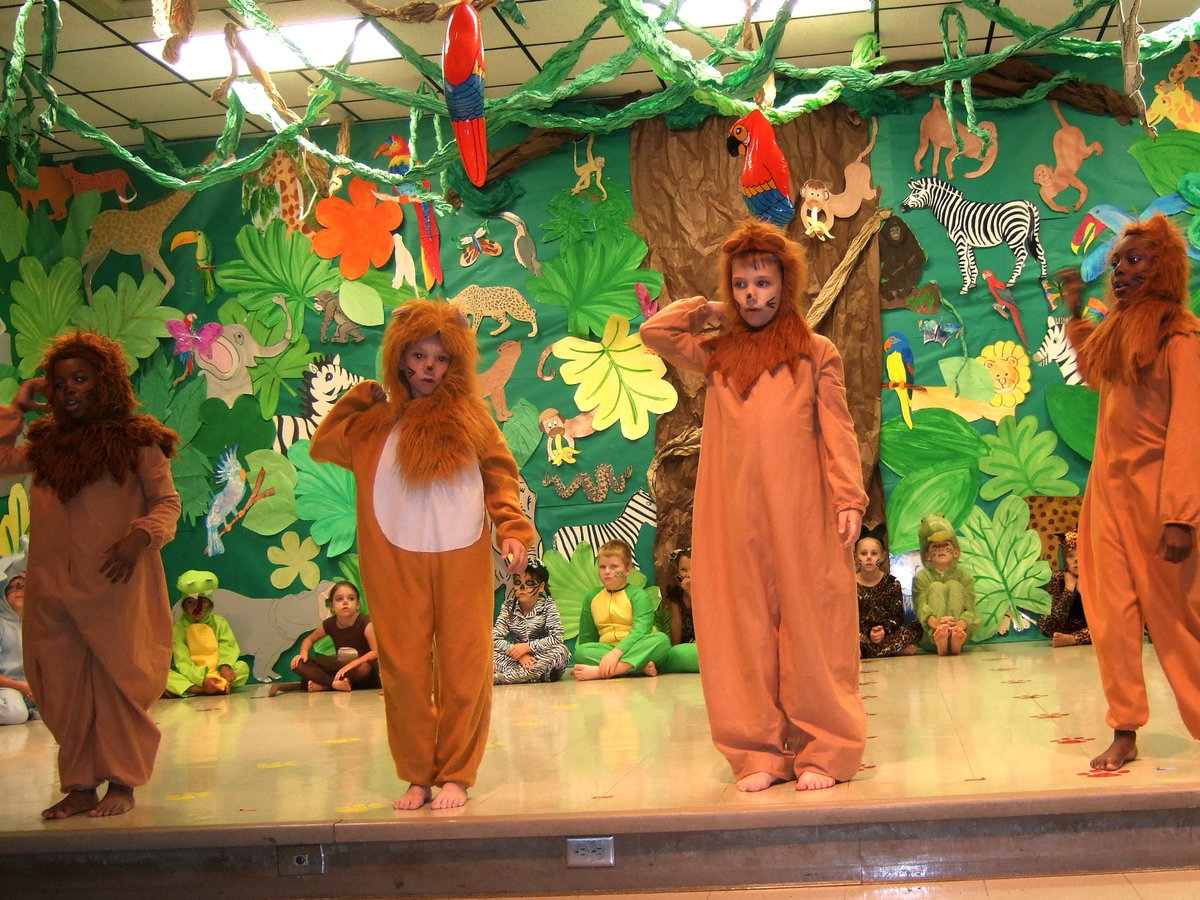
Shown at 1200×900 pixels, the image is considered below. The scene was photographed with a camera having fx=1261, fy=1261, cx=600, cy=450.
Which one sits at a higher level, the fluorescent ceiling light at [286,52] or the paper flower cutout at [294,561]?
the fluorescent ceiling light at [286,52]

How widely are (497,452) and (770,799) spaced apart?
47.8 inches

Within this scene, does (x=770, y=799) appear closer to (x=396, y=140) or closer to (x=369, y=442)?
(x=369, y=442)

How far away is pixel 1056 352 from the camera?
6.84 meters

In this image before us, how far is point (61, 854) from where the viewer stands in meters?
3.28

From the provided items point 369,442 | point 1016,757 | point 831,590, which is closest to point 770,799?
point 831,590

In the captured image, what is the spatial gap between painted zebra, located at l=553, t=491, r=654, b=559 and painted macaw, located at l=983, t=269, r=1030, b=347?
219cm

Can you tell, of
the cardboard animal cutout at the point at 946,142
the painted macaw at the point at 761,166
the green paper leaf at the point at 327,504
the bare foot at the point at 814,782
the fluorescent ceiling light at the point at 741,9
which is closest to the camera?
the bare foot at the point at 814,782

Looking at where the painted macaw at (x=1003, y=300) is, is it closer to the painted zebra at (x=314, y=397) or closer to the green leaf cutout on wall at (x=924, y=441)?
the green leaf cutout on wall at (x=924, y=441)

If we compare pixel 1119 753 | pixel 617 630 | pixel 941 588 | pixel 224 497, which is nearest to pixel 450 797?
pixel 1119 753

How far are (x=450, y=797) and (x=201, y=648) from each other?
4282mm

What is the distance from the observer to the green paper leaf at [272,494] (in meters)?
7.43

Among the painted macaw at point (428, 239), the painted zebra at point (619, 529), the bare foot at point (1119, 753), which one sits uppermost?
the painted macaw at point (428, 239)

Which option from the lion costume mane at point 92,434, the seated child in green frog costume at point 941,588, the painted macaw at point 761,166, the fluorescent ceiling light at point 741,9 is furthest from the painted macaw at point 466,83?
the seated child in green frog costume at point 941,588

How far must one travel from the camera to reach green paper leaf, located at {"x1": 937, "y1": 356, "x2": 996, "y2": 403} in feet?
22.6
